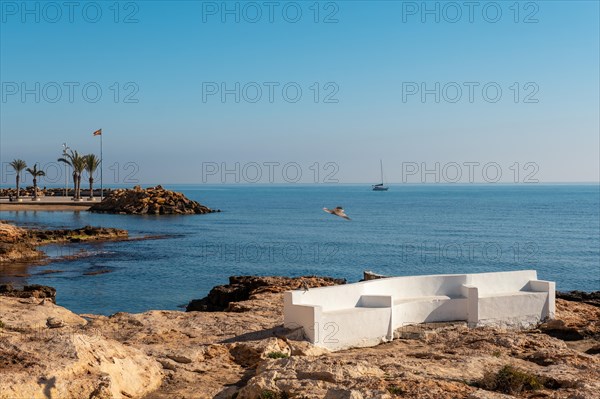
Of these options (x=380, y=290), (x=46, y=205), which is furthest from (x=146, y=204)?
(x=380, y=290)

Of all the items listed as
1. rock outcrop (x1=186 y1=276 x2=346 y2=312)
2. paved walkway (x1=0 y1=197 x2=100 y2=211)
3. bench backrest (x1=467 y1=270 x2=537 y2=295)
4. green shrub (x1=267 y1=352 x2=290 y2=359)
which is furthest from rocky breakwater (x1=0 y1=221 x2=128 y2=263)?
paved walkway (x1=0 y1=197 x2=100 y2=211)

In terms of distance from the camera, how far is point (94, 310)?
91.4 ft

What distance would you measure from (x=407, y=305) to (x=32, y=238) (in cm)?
4069

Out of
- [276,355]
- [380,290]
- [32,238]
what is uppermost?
[380,290]

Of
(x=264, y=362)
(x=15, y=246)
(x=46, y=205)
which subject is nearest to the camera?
(x=264, y=362)

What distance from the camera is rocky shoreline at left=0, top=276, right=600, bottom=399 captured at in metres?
9.55

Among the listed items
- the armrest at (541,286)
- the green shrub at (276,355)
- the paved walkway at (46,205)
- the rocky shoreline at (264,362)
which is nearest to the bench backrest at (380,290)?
the rocky shoreline at (264,362)

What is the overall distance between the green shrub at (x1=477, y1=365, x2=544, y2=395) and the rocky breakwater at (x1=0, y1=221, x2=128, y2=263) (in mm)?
37163

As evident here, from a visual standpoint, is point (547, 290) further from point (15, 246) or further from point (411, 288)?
point (15, 246)

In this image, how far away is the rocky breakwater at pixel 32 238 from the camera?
1669 inches

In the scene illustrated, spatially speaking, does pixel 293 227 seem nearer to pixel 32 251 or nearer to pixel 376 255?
pixel 376 255

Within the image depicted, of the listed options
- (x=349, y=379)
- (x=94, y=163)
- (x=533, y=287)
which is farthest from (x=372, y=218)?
(x=349, y=379)

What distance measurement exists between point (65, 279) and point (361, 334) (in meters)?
24.4

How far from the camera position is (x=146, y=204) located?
92750mm
